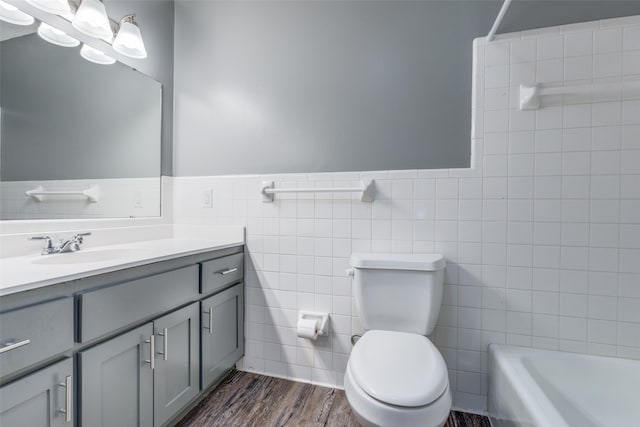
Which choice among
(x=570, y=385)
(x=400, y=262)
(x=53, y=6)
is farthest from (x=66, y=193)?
(x=570, y=385)

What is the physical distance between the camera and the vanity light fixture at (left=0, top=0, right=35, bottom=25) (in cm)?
117

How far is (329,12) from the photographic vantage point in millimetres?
1655

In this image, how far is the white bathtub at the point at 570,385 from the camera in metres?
Result: 1.18

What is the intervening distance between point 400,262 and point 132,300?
109 centimetres

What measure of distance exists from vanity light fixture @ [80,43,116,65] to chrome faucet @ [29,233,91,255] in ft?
2.95

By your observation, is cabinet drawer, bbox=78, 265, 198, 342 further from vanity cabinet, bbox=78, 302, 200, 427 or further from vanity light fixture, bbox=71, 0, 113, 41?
vanity light fixture, bbox=71, 0, 113, 41

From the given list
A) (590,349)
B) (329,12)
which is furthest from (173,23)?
(590,349)

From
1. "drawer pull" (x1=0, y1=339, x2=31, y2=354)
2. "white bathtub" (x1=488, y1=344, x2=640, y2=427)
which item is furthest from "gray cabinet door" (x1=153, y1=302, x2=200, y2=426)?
"white bathtub" (x1=488, y1=344, x2=640, y2=427)

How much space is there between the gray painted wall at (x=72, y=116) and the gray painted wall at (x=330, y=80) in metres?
0.23

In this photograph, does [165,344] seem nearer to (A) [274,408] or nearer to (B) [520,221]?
(A) [274,408]

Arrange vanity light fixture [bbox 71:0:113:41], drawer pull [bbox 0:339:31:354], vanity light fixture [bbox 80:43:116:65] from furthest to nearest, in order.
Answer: vanity light fixture [bbox 80:43:116:65] < vanity light fixture [bbox 71:0:113:41] < drawer pull [bbox 0:339:31:354]

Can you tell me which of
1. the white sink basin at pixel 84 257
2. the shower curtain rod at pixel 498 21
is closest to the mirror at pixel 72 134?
the white sink basin at pixel 84 257

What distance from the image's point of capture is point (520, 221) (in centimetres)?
141

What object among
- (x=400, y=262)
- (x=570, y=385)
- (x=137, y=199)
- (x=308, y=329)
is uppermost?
(x=137, y=199)
